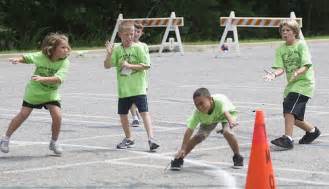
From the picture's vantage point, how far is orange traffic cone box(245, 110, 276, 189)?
6.65 m

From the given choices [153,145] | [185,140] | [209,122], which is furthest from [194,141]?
[153,145]

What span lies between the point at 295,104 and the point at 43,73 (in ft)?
9.40

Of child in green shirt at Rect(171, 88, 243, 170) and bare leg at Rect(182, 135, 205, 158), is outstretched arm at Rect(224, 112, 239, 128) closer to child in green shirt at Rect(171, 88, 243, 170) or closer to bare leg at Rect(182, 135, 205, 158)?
child in green shirt at Rect(171, 88, 243, 170)

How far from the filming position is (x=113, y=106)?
14.1m

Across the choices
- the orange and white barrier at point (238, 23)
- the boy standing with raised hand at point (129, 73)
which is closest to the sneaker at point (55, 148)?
the boy standing with raised hand at point (129, 73)

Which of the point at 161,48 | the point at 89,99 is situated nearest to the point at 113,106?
the point at 89,99

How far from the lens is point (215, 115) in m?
8.42

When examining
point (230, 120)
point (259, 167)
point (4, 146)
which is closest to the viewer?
point (259, 167)

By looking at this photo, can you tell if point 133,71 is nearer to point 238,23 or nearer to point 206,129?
point 206,129

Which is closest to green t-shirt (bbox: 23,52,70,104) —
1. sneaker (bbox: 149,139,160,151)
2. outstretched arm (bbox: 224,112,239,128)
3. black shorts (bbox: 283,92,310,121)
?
sneaker (bbox: 149,139,160,151)

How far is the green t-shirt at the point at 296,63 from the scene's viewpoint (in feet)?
32.3

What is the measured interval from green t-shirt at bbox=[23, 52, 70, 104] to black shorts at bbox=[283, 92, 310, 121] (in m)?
2.54

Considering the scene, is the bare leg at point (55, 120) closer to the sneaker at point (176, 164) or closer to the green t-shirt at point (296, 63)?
the sneaker at point (176, 164)

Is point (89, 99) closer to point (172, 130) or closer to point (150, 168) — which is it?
point (172, 130)
